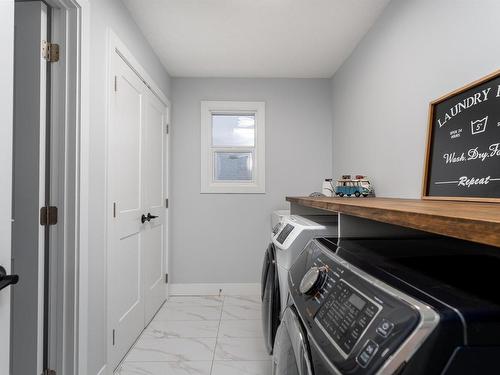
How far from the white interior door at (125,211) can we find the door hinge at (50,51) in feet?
1.45

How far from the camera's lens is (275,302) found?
4.88 feet

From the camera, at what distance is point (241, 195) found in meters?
3.42

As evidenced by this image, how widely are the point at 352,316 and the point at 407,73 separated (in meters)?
1.80

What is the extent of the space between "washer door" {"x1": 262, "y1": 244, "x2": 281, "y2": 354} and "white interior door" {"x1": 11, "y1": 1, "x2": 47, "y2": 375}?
1.09 m

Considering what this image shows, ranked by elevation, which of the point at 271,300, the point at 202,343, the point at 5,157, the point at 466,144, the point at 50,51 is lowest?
the point at 202,343

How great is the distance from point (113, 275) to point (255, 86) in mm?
2471

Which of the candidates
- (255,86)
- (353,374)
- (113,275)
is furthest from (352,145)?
(353,374)

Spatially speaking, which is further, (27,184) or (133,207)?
(133,207)

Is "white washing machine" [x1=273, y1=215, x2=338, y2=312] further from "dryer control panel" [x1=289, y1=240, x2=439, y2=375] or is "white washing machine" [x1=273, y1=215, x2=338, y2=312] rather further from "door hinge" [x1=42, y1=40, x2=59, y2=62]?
"door hinge" [x1=42, y1=40, x2=59, y2=62]

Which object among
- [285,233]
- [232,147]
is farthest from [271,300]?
[232,147]

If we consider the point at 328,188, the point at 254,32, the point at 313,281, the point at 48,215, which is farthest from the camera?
the point at 328,188

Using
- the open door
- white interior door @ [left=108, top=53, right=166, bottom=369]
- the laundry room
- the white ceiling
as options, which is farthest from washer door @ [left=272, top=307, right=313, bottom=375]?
the white ceiling

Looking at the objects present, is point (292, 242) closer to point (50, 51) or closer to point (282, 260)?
point (282, 260)

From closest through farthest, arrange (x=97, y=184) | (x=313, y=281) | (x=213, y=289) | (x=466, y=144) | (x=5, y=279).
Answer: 1. (x=313, y=281)
2. (x=5, y=279)
3. (x=466, y=144)
4. (x=97, y=184)
5. (x=213, y=289)
